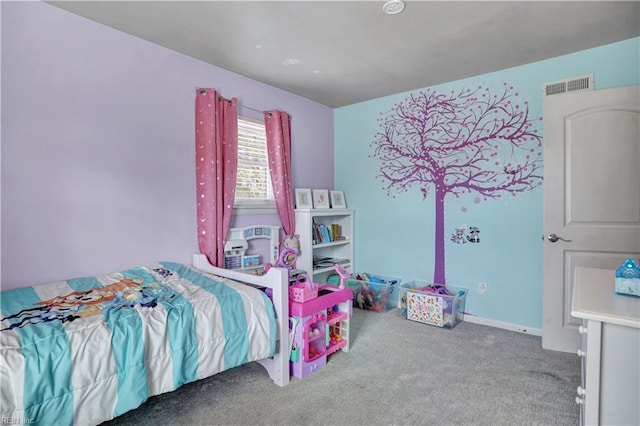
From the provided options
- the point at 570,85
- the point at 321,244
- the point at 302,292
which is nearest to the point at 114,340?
the point at 302,292

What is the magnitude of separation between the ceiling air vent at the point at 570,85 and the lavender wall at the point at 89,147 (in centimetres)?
269

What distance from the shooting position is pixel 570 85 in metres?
2.64

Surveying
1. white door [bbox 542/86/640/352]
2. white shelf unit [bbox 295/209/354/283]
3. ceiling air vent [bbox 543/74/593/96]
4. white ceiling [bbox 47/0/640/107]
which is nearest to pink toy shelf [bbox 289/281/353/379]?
white shelf unit [bbox 295/209/354/283]

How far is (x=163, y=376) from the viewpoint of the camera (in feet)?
5.08

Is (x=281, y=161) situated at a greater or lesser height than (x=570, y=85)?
lesser

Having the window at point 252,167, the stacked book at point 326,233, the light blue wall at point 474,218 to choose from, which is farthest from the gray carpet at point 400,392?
the window at point 252,167

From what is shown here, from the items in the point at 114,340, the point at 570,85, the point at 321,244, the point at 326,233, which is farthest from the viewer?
the point at 326,233

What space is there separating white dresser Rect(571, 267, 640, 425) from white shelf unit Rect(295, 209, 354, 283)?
98.5 inches

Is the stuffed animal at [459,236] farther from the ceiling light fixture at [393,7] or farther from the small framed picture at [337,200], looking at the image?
the ceiling light fixture at [393,7]

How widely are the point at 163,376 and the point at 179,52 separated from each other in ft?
7.33

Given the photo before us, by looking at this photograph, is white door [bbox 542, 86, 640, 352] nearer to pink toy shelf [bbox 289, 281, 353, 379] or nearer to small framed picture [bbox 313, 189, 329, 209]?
pink toy shelf [bbox 289, 281, 353, 379]

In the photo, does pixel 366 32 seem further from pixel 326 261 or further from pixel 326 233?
pixel 326 261

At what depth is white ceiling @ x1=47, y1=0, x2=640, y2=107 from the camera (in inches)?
79.1

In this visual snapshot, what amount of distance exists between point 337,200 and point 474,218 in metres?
1.47
